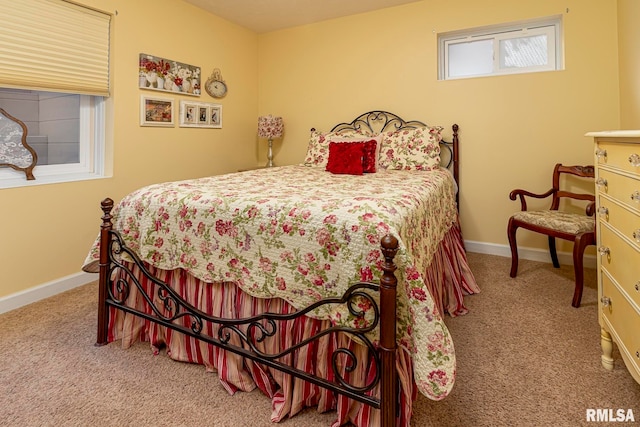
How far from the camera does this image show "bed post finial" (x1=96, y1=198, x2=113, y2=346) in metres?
1.73

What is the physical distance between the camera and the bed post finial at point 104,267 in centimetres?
173

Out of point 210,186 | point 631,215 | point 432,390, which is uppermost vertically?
point 210,186

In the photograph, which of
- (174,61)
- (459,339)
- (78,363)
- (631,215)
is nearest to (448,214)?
(459,339)

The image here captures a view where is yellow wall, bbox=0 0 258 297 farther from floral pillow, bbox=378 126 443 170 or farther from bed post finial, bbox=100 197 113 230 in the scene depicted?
floral pillow, bbox=378 126 443 170

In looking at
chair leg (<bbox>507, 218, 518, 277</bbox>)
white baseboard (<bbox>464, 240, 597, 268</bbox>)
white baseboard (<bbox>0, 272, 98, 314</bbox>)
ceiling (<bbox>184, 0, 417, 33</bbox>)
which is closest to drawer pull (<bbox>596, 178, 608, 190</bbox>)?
chair leg (<bbox>507, 218, 518, 277</bbox>)

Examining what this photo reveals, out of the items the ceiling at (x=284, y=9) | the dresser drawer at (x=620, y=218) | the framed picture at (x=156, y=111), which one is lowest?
the dresser drawer at (x=620, y=218)

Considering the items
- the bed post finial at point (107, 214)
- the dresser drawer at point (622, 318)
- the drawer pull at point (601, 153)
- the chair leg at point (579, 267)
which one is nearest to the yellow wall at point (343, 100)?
the chair leg at point (579, 267)

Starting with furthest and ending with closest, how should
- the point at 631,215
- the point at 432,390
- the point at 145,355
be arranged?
1. the point at 145,355
2. the point at 631,215
3. the point at 432,390

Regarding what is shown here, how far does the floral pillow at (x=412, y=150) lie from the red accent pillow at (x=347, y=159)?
35 centimetres

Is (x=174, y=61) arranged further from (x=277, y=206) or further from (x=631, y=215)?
(x=631, y=215)

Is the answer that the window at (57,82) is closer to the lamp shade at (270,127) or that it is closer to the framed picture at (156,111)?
the framed picture at (156,111)

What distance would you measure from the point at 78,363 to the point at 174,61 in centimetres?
260

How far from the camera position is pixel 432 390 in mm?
1082

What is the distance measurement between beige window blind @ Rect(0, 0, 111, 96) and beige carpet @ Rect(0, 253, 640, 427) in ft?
4.99
